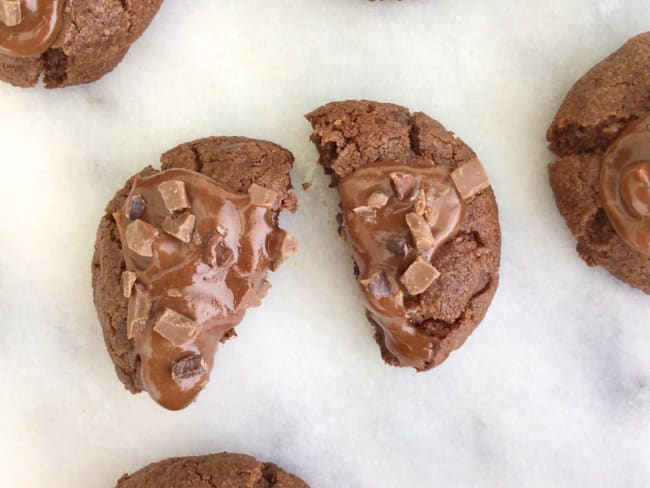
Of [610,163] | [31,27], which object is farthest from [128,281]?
[610,163]

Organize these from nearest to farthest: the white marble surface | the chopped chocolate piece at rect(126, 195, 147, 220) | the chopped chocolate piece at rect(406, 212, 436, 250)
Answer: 1. the chopped chocolate piece at rect(406, 212, 436, 250)
2. the chopped chocolate piece at rect(126, 195, 147, 220)
3. the white marble surface

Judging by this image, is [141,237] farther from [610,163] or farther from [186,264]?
[610,163]

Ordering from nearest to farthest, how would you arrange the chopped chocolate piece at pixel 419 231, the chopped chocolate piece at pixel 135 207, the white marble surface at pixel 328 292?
the chopped chocolate piece at pixel 419 231, the chopped chocolate piece at pixel 135 207, the white marble surface at pixel 328 292

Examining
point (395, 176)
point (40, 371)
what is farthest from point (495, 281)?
point (40, 371)

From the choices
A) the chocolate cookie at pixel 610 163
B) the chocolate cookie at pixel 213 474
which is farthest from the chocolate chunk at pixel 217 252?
the chocolate cookie at pixel 610 163

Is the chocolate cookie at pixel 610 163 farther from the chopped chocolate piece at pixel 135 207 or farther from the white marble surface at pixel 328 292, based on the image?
the chopped chocolate piece at pixel 135 207

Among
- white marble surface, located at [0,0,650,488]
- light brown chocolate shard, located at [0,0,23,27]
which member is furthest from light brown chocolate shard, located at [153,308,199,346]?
light brown chocolate shard, located at [0,0,23,27]

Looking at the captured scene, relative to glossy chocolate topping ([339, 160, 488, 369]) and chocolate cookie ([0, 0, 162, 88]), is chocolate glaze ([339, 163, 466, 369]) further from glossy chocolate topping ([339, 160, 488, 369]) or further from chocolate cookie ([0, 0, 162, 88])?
chocolate cookie ([0, 0, 162, 88])

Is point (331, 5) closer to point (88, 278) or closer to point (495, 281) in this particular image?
point (495, 281)
